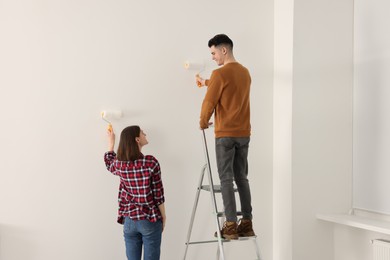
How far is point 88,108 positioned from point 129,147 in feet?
1.96

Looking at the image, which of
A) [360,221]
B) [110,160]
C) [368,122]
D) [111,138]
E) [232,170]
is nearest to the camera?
[232,170]

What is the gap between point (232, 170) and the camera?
346 centimetres

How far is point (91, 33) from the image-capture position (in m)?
3.77

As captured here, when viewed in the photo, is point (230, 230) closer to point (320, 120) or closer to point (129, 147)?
point (129, 147)

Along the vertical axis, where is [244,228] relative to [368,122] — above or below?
below

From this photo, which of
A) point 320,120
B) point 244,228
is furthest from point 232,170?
point 320,120

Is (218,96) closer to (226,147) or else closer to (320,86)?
(226,147)

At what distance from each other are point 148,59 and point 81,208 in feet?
4.24

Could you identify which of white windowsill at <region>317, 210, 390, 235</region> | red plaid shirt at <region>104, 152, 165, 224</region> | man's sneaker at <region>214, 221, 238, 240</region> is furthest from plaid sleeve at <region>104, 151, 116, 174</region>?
white windowsill at <region>317, 210, 390, 235</region>

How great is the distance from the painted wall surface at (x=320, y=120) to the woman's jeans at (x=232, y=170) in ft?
2.93

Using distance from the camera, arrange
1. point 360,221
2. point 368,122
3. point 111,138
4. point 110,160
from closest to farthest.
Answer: point 110,160 < point 111,138 < point 360,221 < point 368,122

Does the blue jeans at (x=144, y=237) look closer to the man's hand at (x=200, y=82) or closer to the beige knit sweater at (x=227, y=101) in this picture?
the beige knit sweater at (x=227, y=101)

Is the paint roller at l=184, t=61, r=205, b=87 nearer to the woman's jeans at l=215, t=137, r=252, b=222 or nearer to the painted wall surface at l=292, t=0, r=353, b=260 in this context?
the woman's jeans at l=215, t=137, r=252, b=222

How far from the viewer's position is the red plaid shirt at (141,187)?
11.0ft
